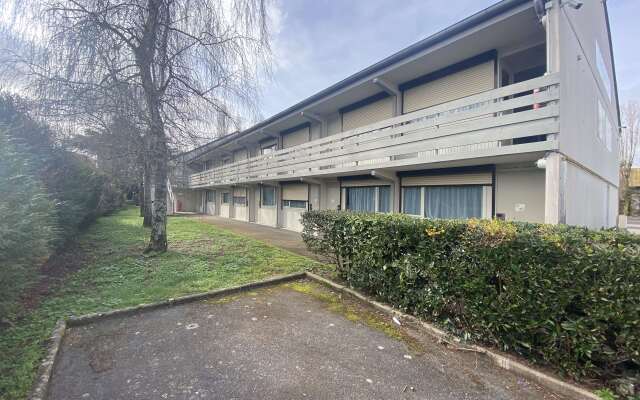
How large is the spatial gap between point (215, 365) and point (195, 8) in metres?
7.75

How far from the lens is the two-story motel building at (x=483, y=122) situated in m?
5.05

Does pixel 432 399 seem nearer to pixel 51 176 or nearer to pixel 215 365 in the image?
pixel 215 365

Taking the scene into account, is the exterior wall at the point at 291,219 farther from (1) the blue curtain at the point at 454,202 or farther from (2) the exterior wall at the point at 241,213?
(1) the blue curtain at the point at 454,202

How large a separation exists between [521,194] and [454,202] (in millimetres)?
1531

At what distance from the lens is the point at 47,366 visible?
2.73 metres

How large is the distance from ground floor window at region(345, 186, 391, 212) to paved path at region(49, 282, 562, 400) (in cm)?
595

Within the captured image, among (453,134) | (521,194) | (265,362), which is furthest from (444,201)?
(265,362)

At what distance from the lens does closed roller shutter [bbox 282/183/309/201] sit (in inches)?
528

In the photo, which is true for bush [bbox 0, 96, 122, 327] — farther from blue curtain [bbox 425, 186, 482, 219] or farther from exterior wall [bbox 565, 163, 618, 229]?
exterior wall [bbox 565, 163, 618, 229]

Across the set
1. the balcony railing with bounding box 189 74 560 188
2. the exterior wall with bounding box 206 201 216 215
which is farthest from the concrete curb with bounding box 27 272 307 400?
the exterior wall with bounding box 206 201 216 215

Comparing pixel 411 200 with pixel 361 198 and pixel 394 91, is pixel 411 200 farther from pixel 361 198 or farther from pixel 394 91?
pixel 394 91

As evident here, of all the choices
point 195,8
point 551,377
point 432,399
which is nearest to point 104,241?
point 195,8

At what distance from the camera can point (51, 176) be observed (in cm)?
711

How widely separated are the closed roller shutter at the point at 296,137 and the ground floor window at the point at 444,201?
6.41 meters
